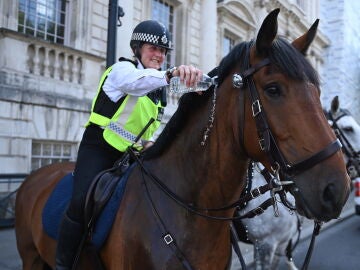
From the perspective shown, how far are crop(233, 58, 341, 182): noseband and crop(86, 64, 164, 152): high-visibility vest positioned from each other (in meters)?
0.96

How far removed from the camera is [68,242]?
2734 mm

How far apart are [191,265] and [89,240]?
878 mm

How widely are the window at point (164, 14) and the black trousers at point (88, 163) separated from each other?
37.8 feet

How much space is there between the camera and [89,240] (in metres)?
2.68

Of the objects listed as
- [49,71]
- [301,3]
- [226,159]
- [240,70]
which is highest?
[301,3]

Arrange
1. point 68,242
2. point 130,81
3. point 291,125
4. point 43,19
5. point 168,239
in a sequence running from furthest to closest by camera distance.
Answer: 1. point 43,19
2. point 68,242
3. point 130,81
4. point 168,239
5. point 291,125

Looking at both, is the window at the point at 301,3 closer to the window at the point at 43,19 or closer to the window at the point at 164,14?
the window at the point at 164,14

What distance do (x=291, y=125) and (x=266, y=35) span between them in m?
0.49

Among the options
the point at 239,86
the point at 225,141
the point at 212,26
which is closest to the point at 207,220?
the point at 225,141

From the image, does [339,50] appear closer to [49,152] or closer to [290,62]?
[49,152]

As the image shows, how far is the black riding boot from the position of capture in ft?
8.84

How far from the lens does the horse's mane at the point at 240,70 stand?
1.86 meters

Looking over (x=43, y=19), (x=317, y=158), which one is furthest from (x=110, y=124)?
(x=43, y=19)

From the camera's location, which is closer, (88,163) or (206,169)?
(206,169)
